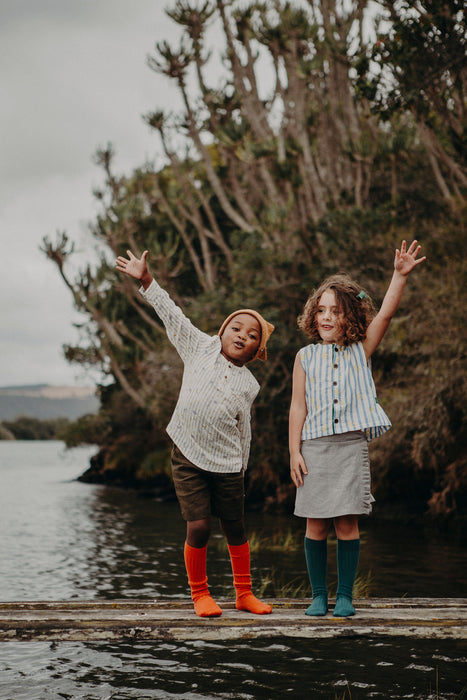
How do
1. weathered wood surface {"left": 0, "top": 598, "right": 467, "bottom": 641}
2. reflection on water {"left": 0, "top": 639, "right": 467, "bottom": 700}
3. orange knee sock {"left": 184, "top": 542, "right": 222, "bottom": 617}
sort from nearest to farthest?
1. weathered wood surface {"left": 0, "top": 598, "right": 467, "bottom": 641}
2. orange knee sock {"left": 184, "top": 542, "right": 222, "bottom": 617}
3. reflection on water {"left": 0, "top": 639, "right": 467, "bottom": 700}

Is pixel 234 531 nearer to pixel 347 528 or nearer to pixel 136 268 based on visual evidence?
pixel 347 528

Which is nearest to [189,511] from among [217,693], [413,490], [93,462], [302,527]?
[217,693]

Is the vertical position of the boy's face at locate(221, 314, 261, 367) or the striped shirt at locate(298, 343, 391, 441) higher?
the boy's face at locate(221, 314, 261, 367)

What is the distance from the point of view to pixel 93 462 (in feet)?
99.1

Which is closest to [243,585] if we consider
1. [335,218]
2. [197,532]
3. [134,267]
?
[197,532]

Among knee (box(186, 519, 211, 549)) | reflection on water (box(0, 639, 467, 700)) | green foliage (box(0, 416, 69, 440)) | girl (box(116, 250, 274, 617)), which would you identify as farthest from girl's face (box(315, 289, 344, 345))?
green foliage (box(0, 416, 69, 440))

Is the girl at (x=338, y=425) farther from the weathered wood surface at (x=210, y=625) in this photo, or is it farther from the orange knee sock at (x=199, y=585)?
the orange knee sock at (x=199, y=585)

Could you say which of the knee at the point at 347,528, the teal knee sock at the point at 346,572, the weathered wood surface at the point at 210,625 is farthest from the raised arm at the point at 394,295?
the weathered wood surface at the point at 210,625

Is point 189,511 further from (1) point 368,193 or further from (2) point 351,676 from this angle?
(1) point 368,193

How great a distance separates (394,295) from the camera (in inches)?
165

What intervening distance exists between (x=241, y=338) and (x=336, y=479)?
3.07 ft

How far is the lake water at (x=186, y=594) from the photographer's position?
17.1 feet

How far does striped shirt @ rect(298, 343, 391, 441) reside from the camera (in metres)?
4.15

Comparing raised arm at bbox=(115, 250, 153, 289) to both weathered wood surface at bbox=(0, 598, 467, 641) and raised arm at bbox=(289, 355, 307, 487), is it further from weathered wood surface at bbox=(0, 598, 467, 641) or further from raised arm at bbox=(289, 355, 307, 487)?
weathered wood surface at bbox=(0, 598, 467, 641)
